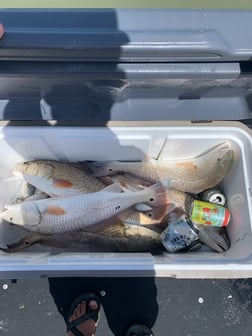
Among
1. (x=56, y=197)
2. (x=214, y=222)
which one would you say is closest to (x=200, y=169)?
Answer: (x=214, y=222)

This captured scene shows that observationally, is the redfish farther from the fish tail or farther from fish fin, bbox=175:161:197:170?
fish fin, bbox=175:161:197:170

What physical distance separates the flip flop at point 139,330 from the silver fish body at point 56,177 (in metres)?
0.60

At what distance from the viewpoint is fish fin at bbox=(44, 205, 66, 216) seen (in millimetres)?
1366

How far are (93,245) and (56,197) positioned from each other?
234mm

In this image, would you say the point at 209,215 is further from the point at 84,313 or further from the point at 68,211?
the point at 84,313

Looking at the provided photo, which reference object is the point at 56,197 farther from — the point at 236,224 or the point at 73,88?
the point at 236,224

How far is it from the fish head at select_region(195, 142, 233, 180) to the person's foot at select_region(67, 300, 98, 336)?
702 mm

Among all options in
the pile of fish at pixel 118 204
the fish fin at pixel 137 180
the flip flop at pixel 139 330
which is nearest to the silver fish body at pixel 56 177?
the pile of fish at pixel 118 204

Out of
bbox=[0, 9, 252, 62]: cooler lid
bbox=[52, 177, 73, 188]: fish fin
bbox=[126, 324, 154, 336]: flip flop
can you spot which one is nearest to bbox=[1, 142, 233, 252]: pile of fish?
bbox=[52, 177, 73, 188]: fish fin

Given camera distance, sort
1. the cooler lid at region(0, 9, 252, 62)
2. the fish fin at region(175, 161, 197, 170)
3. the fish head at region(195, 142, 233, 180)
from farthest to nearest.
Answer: the fish fin at region(175, 161, 197, 170)
the fish head at region(195, 142, 233, 180)
the cooler lid at region(0, 9, 252, 62)

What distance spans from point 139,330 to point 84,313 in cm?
23

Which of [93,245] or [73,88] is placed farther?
[93,245]

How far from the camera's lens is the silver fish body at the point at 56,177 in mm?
1409

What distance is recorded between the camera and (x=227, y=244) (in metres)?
1.39
